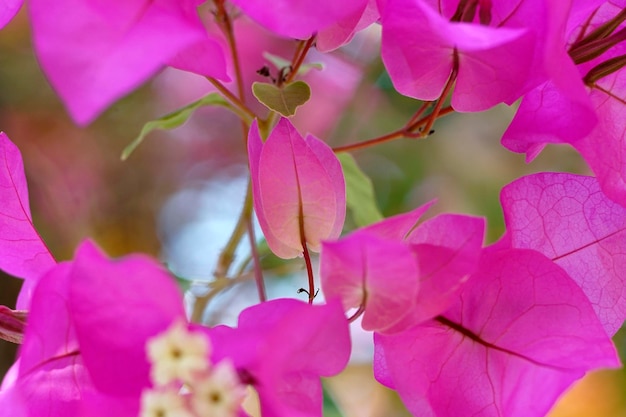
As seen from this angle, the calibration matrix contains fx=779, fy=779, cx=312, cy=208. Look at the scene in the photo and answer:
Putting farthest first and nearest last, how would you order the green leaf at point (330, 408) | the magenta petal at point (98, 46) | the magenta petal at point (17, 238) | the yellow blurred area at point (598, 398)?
1. the yellow blurred area at point (598, 398)
2. the green leaf at point (330, 408)
3. the magenta petal at point (17, 238)
4. the magenta petal at point (98, 46)

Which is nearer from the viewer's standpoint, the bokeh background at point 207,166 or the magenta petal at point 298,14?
the magenta petal at point 298,14

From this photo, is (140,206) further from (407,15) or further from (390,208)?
(407,15)

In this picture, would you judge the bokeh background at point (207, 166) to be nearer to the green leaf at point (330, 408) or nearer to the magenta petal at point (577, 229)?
the green leaf at point (330, 408)

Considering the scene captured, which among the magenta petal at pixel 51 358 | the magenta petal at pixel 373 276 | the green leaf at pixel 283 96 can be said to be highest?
the green leaf at pixel 283 96

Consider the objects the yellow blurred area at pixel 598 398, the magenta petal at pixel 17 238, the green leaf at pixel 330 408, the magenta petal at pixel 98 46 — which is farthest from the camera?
the yellow blurred area at pixel 598 398

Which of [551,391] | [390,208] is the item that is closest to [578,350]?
[551,391]

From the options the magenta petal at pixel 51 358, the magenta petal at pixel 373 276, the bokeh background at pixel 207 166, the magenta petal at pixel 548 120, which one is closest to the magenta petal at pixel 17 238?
the magenta petal at pixel 51 358
